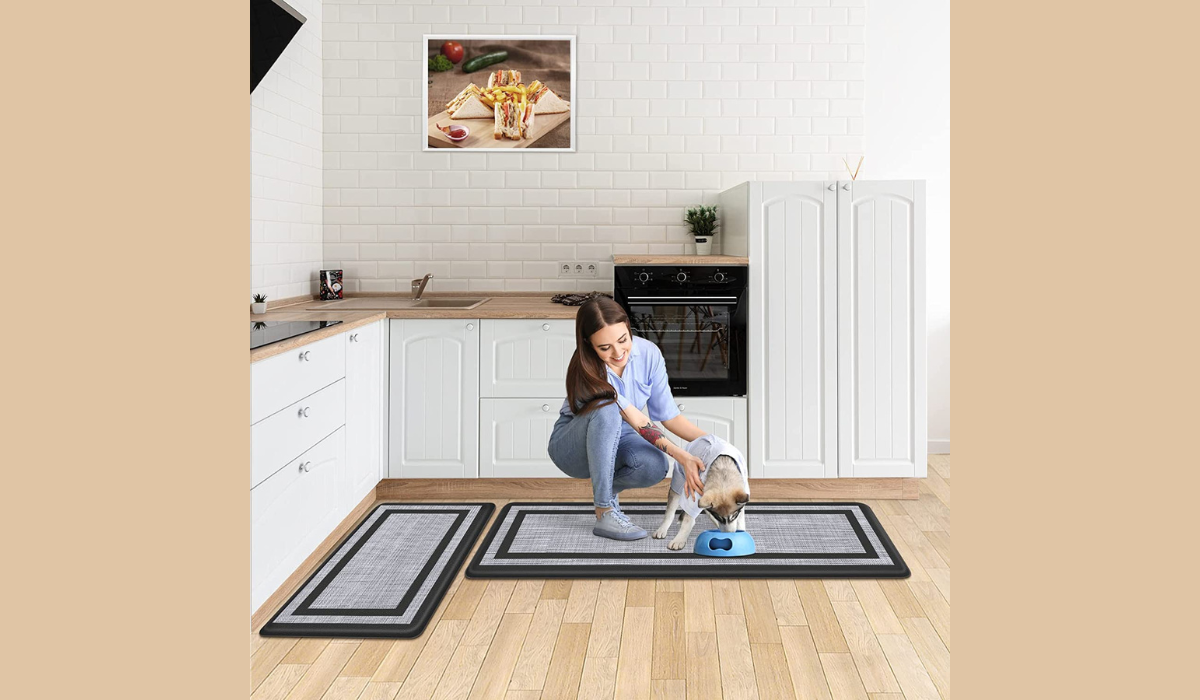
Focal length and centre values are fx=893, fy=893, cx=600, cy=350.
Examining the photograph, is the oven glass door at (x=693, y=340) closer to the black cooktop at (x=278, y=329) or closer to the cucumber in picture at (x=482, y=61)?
the black cooktop at (x=278, y=329)

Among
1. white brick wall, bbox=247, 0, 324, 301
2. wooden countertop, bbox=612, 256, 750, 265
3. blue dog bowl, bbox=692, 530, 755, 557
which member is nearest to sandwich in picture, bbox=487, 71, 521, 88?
white brick wall, bbox=247, 0, 324, 301

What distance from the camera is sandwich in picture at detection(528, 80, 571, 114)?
14.7 feet

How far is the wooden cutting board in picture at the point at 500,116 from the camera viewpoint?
4.49 meters

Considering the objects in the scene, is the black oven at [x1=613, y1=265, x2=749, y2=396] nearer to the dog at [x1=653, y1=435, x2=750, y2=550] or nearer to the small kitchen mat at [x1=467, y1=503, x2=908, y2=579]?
the small kitchen mat at [x1=467, y1=503, x2=908, y2=579]

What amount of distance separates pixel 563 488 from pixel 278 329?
61.7 inches

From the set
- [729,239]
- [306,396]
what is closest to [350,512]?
[306,396]

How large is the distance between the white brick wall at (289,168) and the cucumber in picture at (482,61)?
0.72 meters

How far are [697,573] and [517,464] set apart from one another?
3.88 ft

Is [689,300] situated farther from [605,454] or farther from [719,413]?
[605,454]

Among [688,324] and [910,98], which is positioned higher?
[910,98]

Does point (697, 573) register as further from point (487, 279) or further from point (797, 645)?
point (487, 279)

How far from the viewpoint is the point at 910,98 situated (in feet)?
14.8

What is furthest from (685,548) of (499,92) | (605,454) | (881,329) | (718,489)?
(499,92)

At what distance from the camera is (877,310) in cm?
384
